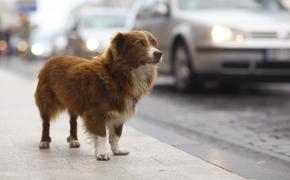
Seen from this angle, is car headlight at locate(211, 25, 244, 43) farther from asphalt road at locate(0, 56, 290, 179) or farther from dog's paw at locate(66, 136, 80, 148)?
dog's paw at locate(66, 136, 80, 148)

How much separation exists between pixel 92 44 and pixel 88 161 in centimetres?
1208

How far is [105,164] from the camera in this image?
599cm

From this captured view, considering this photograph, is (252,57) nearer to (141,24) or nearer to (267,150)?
(141,24)

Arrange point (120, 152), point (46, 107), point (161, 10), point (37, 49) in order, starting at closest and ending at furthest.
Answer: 1. point (120, 152)
2. point (46, 107)
3. point (161, 10)
4. point (37, 49)

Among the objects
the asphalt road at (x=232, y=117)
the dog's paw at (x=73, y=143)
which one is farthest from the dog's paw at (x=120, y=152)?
the asphalt road at (x=232, y=117)

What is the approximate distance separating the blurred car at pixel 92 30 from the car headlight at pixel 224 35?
5.39 meters

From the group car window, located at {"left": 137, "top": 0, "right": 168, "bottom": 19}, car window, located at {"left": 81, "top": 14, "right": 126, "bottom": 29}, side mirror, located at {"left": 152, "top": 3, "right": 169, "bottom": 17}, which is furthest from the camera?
car window, located at {"left": 81, "top": 14, "right": 126, "bottom": 29}

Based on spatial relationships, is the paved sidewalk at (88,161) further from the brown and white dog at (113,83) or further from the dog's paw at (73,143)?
the brown and white dog at (113,83)

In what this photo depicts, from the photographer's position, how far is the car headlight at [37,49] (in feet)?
170

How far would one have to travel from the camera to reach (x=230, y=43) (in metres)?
12.2

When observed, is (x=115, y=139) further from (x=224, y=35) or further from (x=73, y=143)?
(x=224, y=35)

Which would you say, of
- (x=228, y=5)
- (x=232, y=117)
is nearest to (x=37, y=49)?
(x=228, y=5)

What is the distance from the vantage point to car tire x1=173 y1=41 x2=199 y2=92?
13.1 metres

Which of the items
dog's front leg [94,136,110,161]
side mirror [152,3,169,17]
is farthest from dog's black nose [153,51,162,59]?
side mirror [152,3,169,17]
